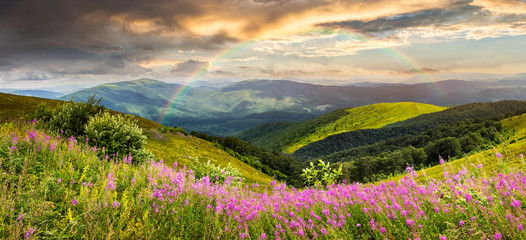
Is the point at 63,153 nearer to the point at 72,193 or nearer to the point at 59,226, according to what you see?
the point at 72,193

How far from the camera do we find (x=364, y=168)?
7844 cm

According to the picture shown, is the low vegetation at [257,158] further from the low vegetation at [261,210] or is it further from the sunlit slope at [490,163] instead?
the low vegetation at [261,210]

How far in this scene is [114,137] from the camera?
1225cm

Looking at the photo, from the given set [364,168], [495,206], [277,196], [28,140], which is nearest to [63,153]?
[28,140]

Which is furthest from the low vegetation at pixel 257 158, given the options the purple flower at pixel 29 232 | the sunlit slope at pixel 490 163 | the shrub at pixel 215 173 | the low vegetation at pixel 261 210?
the purple flower at pixel 29 232

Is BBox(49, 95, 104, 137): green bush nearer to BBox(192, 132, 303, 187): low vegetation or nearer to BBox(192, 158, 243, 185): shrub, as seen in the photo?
BBox(192, 158, 243, 185): shrub

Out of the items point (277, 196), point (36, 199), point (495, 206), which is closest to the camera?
point (495, 206)

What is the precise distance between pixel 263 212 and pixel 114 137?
1051cm

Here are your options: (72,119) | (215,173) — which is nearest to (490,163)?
(215,173)

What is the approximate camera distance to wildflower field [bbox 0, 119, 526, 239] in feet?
11.7

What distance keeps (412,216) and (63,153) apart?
9.31 m

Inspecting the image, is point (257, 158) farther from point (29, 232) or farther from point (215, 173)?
point (29, 232)

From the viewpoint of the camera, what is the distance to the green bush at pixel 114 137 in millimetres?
11761

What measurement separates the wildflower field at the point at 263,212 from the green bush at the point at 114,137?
5.42 metres
